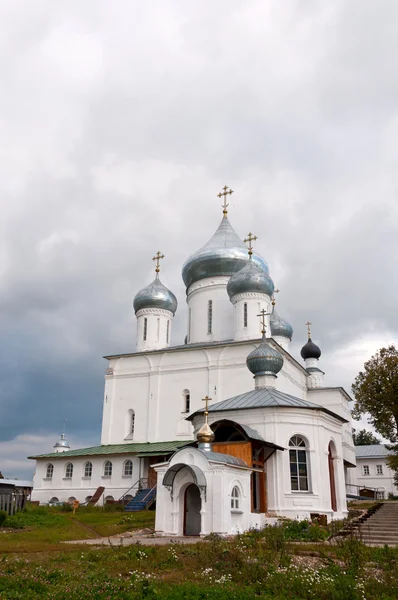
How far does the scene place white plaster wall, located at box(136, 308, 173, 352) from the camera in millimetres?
31703

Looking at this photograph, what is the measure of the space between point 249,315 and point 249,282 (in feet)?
5.63

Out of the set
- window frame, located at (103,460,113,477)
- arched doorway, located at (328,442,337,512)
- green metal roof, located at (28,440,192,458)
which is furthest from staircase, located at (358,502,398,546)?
window frame, located at (103,460,113,477)

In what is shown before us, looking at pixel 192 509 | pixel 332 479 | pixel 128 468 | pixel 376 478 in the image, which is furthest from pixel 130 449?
pixel 376 478

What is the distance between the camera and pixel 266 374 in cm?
2205

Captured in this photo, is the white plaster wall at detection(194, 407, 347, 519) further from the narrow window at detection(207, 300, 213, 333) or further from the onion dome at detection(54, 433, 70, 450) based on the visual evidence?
the onion dome at detection(54, 433, 70, 450)

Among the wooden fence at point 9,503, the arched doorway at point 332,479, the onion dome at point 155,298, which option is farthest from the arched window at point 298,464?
the onion dome at point 155,298

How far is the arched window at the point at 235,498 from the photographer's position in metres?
15.0

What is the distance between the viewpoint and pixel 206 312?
32344mm

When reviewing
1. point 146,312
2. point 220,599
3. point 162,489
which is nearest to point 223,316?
point 146,312

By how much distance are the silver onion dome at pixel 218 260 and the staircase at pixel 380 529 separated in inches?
668

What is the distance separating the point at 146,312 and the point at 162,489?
694 inches

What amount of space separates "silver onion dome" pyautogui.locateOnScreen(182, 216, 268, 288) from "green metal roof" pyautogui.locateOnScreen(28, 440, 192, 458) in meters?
10.3

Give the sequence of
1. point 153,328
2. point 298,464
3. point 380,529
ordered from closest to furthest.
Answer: point 380,529 → point 298,464 → point 153,328

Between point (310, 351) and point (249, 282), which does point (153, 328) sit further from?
point (310, 351)
